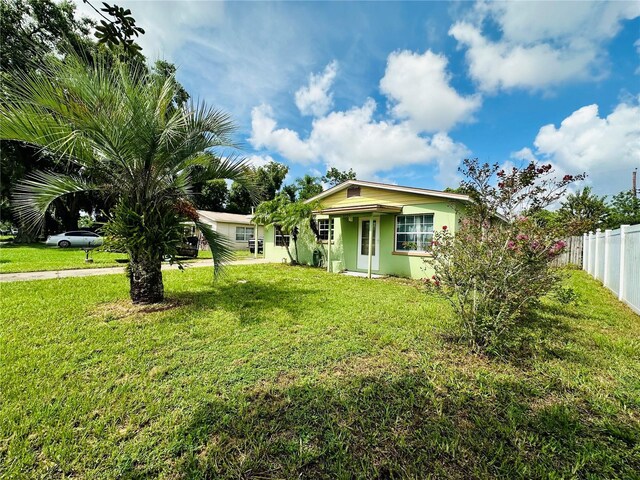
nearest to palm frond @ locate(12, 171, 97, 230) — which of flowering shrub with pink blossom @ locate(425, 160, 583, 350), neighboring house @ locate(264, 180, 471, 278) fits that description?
flowering shrub with pink blossom @ locate(425, 160, 583, 350)

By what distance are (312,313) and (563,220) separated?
177 inches

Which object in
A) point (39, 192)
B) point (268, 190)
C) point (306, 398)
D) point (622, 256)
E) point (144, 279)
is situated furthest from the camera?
point (268, 190)

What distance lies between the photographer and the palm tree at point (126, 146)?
4.50 m

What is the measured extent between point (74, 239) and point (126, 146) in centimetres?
2206

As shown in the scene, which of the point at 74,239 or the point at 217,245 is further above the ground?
the point at 217,245

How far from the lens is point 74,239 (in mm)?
20828

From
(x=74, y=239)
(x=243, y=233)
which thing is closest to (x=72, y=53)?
(x=243, y=233)

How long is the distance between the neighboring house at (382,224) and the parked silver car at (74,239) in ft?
59.7

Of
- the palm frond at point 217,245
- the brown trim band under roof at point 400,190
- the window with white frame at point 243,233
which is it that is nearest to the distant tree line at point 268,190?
the window with white frame at point 243,233

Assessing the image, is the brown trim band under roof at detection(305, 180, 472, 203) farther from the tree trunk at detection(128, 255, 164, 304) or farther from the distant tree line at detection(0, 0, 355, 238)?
the tree trunk at detection(128, 255, 164, 304)

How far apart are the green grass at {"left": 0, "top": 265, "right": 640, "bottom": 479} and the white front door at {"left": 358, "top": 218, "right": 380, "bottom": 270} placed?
5865 mm

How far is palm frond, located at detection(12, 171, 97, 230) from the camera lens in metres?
5.11

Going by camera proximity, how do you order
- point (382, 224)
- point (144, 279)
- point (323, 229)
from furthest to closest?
point (323, 229) < point (382, 224) < point (144, 279)

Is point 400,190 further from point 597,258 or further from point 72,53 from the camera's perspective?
point 72,53
